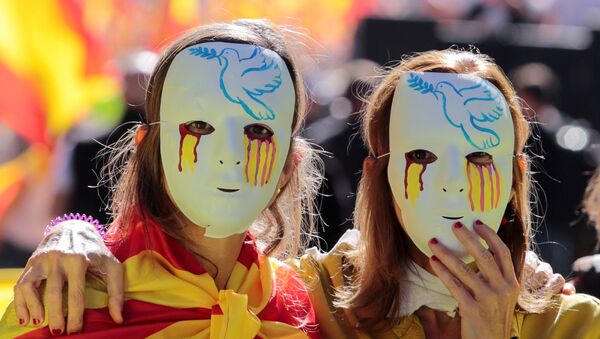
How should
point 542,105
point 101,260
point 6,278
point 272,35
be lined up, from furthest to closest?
point 542,105, point 6,278, point 272,35, point 101,260

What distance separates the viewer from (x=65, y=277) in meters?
2.46

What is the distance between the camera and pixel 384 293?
Answer: 2.82 meters

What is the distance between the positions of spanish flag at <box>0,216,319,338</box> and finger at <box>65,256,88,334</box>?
32 mm

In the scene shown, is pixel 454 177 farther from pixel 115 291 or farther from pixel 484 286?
pixel 115 291

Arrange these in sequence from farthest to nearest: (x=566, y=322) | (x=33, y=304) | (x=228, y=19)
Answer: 1. (x=228, y=19)
2. (x=566, y=322)
3. (x=33, y=304)

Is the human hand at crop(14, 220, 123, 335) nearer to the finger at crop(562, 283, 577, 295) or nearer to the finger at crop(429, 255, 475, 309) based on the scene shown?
the finger at crop(429, 255, 475, 309)

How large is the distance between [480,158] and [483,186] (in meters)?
0.08

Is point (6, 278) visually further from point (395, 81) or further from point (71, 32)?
point (71, 32)

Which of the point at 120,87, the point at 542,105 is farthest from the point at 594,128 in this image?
the point at 120,87

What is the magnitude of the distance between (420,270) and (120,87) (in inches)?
117

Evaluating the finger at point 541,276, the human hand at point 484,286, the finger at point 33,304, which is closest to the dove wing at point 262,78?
the human hand at point 484,286

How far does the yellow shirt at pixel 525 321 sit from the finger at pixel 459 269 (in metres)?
0.22

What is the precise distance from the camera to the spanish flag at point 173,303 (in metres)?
2.51

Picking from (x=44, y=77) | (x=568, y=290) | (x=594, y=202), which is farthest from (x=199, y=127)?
(x=44, y=77)
